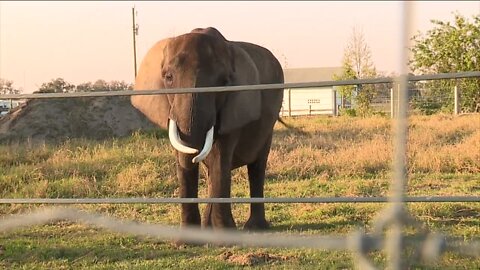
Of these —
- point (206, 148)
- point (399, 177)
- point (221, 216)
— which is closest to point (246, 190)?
point (221, 216)

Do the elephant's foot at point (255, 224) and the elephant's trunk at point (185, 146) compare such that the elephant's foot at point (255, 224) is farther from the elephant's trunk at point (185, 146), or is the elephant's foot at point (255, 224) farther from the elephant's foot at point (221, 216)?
the elephant's trunk at point (185, 146)

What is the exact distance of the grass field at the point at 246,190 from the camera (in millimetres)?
4395

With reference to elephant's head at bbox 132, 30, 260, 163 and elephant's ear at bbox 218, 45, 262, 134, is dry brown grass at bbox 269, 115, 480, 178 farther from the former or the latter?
elephant's head at bbox 132, 30, 260, 163

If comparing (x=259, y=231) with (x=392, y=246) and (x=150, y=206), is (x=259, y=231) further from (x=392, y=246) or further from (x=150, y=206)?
(x=392, y=246)

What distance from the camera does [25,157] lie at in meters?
9.91

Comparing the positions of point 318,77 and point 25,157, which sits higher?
point 318,77

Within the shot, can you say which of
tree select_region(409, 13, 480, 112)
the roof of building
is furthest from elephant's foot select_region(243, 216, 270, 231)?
the roof of building

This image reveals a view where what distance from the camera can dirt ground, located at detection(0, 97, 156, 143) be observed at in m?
14.3

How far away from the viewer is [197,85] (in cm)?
448

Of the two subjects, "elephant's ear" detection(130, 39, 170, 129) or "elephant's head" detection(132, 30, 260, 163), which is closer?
"elephant's head" detection(132, 30, 260, 163)

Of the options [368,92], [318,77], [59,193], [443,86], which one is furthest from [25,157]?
[318,77]

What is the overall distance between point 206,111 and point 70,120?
1126cm

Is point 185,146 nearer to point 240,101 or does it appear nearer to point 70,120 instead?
point 240,101

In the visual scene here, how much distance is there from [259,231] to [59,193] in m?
2.88
